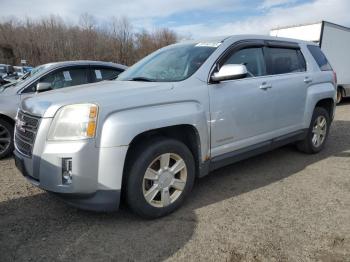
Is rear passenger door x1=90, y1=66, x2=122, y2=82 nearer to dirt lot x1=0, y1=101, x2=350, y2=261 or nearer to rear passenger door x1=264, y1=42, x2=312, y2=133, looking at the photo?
dirt lot x1=0, y1=101, x2=350, y2=261

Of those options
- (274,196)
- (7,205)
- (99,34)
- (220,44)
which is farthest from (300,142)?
(99,34)

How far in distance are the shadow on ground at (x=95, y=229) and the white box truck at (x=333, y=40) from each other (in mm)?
9796

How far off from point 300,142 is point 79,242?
159 inches

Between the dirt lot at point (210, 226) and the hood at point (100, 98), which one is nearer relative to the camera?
the dirt lot at point (210, 226)

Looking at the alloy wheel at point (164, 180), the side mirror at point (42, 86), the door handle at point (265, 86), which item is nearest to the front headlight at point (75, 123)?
the alloy wheel at point (164, 180)

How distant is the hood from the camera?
3.18 metres

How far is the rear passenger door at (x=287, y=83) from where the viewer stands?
15.9 feet

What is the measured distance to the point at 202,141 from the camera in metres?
3.85

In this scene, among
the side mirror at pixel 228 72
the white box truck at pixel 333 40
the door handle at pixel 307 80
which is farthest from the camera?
the white box truck at pixel 333 40

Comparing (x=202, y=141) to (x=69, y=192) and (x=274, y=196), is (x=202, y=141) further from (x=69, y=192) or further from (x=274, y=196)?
(x=69, y=192)

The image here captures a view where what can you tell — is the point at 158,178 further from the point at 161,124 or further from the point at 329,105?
the point at 329,105

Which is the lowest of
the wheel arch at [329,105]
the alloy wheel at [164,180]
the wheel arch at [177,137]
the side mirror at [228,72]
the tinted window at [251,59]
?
the alloy wheel at [164,180]

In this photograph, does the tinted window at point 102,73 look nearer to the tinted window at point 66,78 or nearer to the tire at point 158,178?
the tinted window at point 66,78

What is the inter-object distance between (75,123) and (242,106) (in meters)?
2.03
